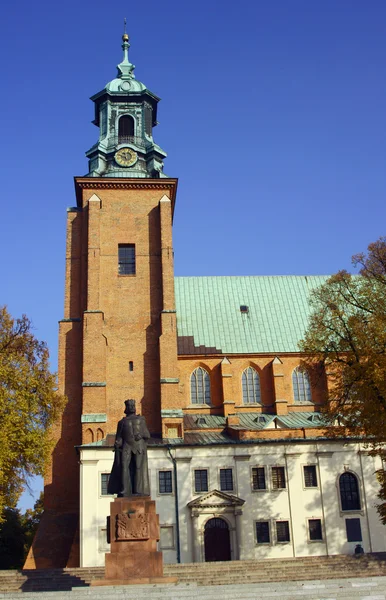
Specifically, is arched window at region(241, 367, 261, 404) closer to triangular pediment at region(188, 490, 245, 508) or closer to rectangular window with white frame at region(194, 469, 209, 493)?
rectangular window with white frame at region(194, 469, 209, 493)

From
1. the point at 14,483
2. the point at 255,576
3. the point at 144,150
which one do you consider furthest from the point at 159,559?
the point at 144,150

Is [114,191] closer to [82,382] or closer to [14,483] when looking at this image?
[82,382]

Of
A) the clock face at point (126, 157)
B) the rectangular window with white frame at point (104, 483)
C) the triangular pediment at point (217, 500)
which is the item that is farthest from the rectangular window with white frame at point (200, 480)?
the clock face at point (126, 157)

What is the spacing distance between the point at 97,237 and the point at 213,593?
91.3 ft

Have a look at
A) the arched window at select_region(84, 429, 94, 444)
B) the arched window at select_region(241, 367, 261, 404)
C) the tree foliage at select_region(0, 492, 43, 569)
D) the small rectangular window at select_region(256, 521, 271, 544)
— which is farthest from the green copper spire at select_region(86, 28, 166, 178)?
the tree foliage at select_region(0, 492, 43, 569)

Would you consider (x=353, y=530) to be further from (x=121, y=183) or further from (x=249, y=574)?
(x=121, y=183)

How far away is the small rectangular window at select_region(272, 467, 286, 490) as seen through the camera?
3922 centimetres

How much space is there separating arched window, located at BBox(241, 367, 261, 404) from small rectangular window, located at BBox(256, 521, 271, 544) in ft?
29.3

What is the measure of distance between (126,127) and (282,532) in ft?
95.0

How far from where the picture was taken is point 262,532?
37.9m

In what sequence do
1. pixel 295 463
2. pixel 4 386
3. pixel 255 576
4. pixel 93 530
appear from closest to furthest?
pixel 255 576, pixel 4 386, pixel 93 530, pixel 295 463

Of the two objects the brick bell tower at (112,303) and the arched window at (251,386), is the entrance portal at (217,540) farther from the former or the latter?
the arched window at (251,386)

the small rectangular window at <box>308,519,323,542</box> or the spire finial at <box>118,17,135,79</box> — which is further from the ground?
the spire finial at <box>118,17,135,79</box>

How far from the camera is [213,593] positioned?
19812mm
